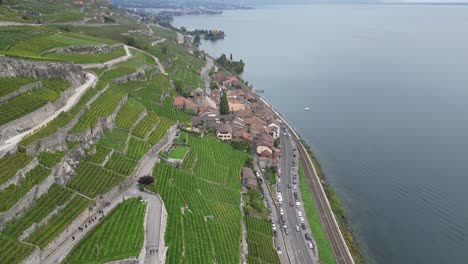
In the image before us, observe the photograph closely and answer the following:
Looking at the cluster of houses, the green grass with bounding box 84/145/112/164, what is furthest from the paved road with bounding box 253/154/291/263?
the green grass with bounding box 84/145/112/164

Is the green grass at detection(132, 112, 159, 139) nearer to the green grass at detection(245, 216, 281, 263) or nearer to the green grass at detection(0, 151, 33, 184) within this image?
the green grass at detection(0, 151, 33, 184)

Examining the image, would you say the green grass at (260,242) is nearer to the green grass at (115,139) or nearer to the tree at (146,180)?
the tree at (146,180)

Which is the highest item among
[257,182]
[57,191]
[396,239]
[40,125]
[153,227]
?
[40,125]

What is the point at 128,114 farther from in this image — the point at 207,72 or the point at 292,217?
the point at 207,72

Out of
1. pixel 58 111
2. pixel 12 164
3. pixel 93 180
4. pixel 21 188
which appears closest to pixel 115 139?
pixel 58 111

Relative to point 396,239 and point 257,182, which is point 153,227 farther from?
point 396,239

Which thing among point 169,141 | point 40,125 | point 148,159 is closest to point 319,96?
point 169,141
